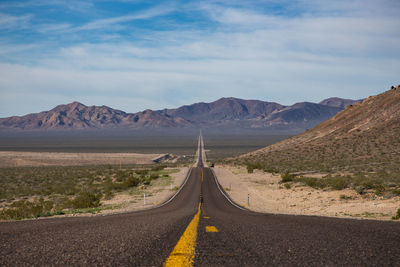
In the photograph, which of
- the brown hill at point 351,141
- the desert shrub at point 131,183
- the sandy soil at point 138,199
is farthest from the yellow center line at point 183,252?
the brown hill at point 351,141

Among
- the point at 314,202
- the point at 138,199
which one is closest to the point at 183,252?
the point at 314,202

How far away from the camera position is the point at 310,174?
4503 cm

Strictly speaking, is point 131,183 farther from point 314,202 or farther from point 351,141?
point 351,141

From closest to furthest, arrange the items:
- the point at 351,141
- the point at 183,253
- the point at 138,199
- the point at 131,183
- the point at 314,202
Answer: the point at 183,253 → the point at 314,202 → the point at 138,199 → the point at 131,183 → the point at 351,141

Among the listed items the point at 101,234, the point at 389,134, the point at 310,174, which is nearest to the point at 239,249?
the point at 101,234

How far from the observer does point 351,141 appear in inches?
2731

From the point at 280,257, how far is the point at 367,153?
204 feet

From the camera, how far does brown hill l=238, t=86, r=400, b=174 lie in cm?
5605

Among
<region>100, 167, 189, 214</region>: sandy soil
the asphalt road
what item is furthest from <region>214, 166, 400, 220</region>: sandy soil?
the asphalt road

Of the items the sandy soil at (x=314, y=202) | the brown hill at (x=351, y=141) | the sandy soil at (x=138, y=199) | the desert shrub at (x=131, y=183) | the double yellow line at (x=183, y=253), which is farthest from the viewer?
the brown hill at (x=351, y=141)

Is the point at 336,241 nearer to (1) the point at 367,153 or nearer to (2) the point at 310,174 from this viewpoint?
(2) the point at 310,174

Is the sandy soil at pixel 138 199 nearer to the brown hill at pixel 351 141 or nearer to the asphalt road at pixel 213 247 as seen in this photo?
the asphalt road at pixel 213 247

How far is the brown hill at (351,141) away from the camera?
184ft

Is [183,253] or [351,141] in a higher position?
[351,141]
